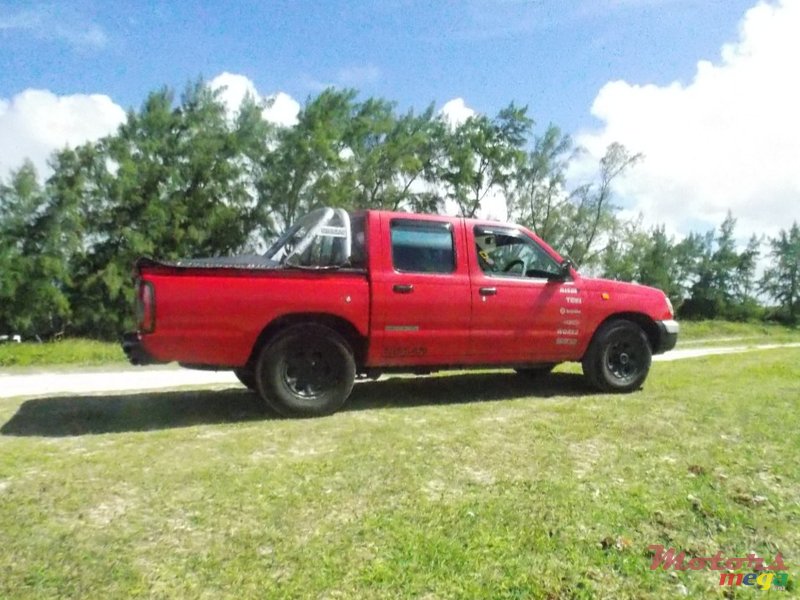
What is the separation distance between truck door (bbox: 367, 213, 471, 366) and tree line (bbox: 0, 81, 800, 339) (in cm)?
2699

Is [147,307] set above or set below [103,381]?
above

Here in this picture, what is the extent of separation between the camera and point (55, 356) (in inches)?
450

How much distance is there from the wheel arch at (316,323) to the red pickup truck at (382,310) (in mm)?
12

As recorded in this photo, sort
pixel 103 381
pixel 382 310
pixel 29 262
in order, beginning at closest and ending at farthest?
pixel 382 310 < pixel 103 381 < pixel 29 262

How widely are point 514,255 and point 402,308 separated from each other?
159cm

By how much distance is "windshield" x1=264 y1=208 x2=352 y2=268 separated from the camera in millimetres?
6129

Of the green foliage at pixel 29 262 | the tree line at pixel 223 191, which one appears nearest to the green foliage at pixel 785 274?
the tree line at pixel 223 191

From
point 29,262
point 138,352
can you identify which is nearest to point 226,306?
point 138,352

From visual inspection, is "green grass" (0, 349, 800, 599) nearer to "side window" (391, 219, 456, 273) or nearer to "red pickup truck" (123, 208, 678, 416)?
"red pickup truck" (123, 208, 678, 416)

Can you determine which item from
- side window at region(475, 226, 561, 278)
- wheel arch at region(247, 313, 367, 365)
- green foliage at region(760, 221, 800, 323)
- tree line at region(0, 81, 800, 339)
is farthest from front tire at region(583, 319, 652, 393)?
green foliage at region(760, 221, 800, 323)

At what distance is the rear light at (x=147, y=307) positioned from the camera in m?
5.36

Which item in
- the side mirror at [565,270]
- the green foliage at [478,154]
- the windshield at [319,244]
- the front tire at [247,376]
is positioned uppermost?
the green foliage at [478,154]

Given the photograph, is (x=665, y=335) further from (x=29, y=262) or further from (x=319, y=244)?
(x=29, y=262)

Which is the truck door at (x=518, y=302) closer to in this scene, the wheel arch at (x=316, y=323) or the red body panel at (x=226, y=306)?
the wheel arch at (x=316, y=323)
